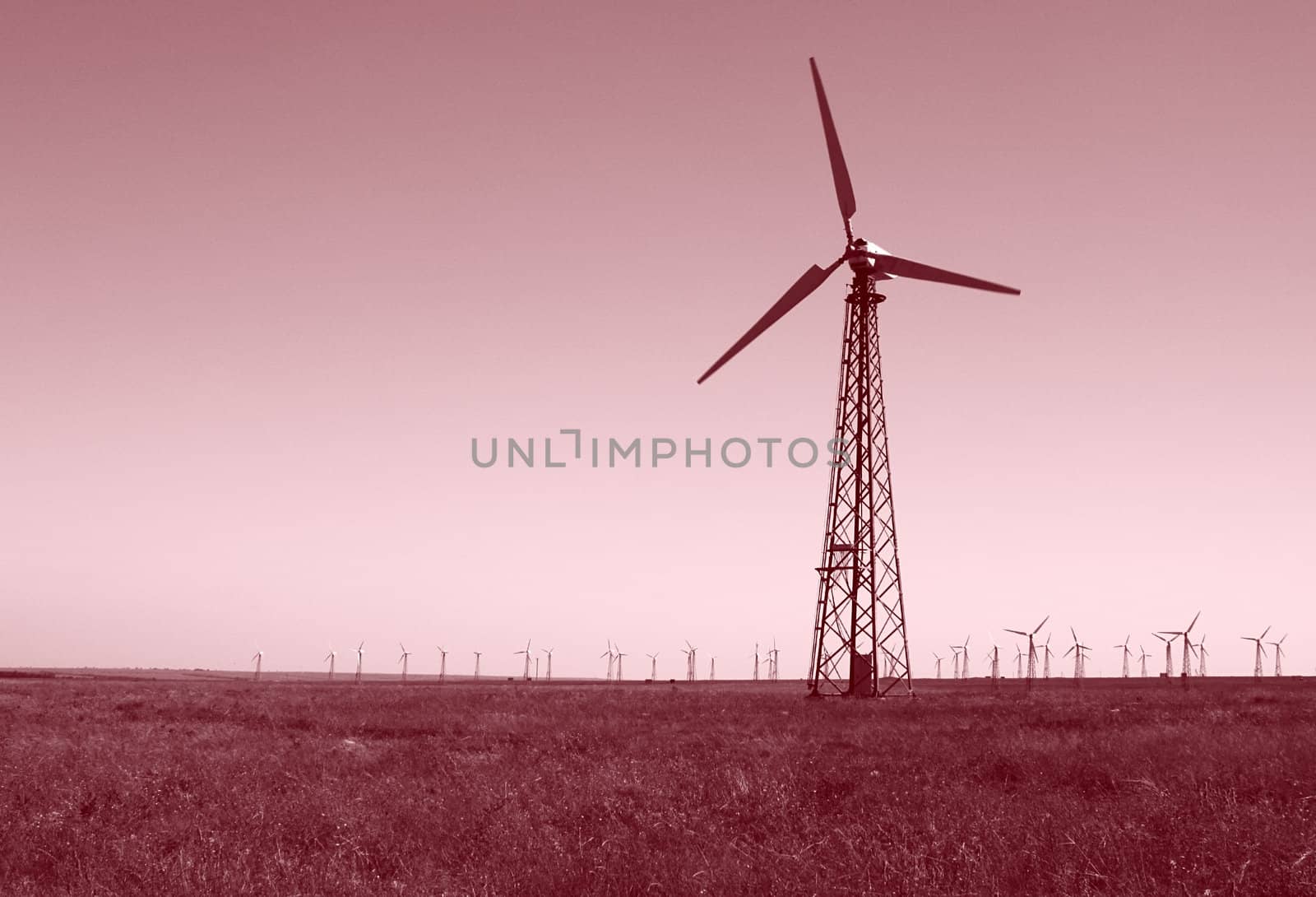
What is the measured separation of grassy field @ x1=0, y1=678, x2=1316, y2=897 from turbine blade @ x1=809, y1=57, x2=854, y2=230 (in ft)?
90.5

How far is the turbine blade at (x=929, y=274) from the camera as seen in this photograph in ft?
155

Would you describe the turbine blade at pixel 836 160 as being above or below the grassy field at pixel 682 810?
above

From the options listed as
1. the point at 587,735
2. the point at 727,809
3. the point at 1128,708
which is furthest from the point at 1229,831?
the point at 1128,708

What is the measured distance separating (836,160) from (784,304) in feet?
26.3

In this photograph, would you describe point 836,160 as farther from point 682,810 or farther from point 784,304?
point 682,810

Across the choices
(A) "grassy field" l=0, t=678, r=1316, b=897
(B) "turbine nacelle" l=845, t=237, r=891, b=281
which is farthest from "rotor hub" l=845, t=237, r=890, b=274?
(A) "grassy field" l=0, t=678, r=1316, b=897

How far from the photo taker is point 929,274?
4806 centimetres

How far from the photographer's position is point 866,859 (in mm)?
12328

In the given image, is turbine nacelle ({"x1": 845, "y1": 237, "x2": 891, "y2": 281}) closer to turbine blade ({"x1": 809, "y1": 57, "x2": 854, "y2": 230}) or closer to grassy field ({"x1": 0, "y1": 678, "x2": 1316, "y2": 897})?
turbine blade ({"x1": 809, "y1": 57, "x2": 854, "y2": 230})

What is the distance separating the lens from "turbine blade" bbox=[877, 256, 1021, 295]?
47156mm

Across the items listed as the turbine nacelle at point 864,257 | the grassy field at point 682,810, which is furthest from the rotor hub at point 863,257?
the grassy field at point 682,810

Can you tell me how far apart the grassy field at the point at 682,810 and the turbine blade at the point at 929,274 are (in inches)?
911

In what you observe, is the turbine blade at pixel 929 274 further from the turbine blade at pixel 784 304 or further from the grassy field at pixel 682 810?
the grassy field at pixel 682 810

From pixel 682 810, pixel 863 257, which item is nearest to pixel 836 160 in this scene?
pixel 863 257
